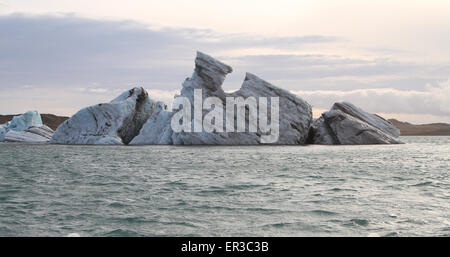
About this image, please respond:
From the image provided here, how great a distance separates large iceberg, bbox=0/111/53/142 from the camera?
203 ft

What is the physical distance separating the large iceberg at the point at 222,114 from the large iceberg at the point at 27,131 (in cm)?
1930

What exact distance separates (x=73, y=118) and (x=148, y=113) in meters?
7.87

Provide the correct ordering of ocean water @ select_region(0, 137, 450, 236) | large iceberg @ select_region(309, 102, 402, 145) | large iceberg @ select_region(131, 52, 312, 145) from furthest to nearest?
large iceberg @ select_region(309, 102, 402, 145) → large iceberg @ select_region(131, 52, 312, 145) → ocean water @ select_region(0, 137, 450, 236)

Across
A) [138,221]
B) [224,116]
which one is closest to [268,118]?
[224,116]

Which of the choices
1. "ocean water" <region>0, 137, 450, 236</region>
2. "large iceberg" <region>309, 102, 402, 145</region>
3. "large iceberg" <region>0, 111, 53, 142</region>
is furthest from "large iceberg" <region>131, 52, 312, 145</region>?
"ocean water" <region>0, 137, 450, 236</region>

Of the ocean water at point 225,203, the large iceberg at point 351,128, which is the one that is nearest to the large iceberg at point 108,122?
the large iceberg at point 351,128

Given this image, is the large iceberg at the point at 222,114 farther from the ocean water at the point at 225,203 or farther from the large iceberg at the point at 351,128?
the ocean water at the point at 225,203

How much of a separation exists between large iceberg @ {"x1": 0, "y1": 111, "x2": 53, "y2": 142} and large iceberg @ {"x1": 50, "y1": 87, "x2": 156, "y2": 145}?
1067cm

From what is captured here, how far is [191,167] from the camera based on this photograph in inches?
914

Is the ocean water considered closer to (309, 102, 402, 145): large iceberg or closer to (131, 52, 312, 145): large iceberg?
(131, 52, 312, 145): large iceberg

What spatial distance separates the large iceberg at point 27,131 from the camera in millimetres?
61906

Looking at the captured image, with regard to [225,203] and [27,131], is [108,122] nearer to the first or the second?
[27,131]

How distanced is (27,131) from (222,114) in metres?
30.6
